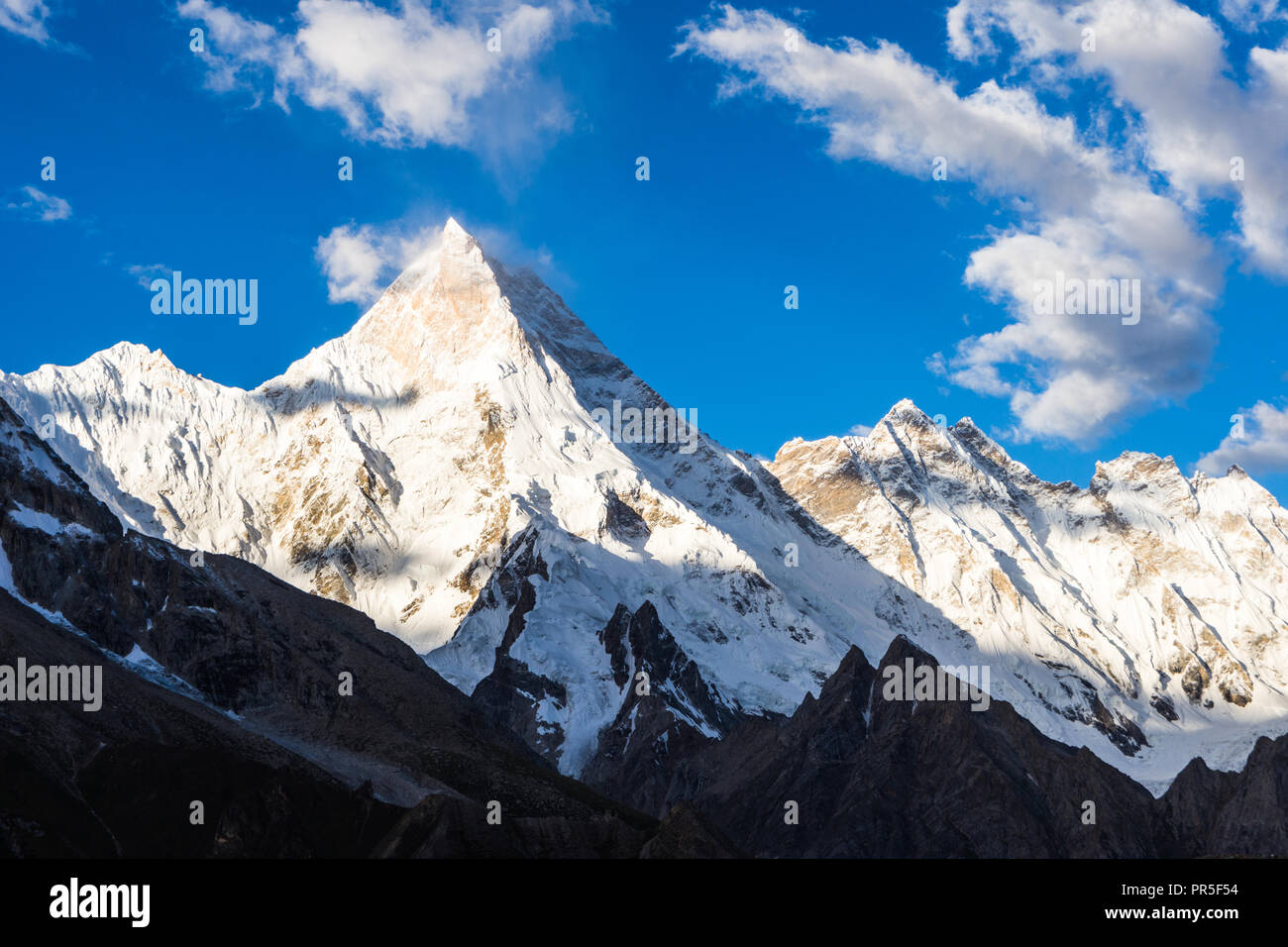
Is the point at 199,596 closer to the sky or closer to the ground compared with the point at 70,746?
closer to the sky

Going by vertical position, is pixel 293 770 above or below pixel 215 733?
below

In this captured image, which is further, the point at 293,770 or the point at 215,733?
the point at 215,733

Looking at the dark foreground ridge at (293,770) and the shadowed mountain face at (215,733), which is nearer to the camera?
the shadowed mountain face at (215,733)

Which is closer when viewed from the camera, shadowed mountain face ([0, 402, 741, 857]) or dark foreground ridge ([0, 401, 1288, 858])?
shadowed mountain face ([0, 402, 741, 857])
